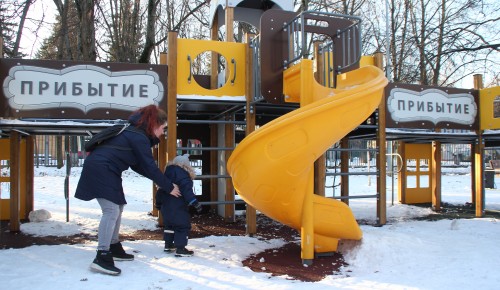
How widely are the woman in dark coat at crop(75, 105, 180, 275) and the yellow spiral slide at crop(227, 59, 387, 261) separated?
36.8 inches

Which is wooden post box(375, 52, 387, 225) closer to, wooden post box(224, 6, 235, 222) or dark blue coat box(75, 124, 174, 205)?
wooden post box(224, 6, 235, 222)

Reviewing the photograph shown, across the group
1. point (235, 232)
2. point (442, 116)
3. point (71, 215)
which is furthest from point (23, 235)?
point (442, 116)

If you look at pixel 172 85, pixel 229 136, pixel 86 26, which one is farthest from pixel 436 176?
pixel 86 26

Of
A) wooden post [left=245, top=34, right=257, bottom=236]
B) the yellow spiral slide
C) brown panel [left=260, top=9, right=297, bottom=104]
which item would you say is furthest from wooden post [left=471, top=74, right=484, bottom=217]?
wooden post [left=245, top=34, right=257, bottom=236]

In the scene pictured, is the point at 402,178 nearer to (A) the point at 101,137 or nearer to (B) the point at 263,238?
(B) the point at 263,238

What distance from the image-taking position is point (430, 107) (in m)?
7.80

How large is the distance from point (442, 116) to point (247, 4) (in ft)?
14.2

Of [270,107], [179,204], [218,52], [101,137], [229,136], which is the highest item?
[218,52]

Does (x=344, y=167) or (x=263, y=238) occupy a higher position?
(x=344, y=167)

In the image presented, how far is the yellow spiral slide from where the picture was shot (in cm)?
428

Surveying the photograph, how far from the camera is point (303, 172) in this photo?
4488 millimetres

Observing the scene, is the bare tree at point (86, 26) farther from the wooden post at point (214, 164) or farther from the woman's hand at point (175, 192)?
the woman's hand at point (175, 192)

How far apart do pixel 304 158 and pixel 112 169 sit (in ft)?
6.15

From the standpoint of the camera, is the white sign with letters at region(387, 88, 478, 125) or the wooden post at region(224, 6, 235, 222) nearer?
the white sign with letters at region(387, 88, 478, 125)
